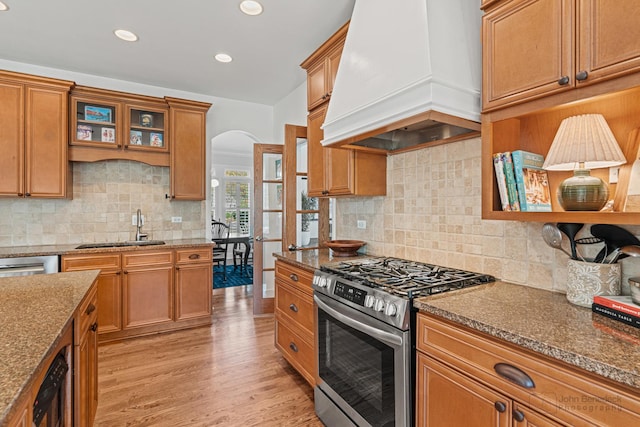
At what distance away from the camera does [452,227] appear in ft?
6.50

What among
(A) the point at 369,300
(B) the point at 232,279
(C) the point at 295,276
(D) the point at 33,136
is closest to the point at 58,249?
(D) the point at 33,136

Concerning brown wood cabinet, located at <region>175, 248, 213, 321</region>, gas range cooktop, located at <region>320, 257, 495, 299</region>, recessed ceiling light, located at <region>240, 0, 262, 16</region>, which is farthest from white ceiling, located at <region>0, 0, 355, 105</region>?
brown wood cabinet, located at <region>175, 248, 213, 321</region>

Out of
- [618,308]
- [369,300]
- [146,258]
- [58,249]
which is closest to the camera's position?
[618,308]

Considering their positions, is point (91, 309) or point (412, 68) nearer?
point (412, 68)

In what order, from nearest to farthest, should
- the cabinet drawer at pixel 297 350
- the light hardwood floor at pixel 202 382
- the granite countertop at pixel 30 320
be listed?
the granite countertop at pixel 30 320
the light hardwood floor at pixel 202 382
the cabinet drawer at pixel 297 350

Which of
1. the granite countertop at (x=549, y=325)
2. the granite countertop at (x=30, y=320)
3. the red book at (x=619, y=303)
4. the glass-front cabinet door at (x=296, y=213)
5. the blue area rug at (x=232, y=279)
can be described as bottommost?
the blue area rug at (x=232, y=279)

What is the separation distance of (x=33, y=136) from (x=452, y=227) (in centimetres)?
395

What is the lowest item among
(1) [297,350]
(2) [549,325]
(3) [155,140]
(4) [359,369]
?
(1) [297,350]

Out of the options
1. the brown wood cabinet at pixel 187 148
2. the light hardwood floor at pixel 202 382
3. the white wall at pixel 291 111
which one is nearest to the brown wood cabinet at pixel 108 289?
the light hardwood floor at pixel 202 382

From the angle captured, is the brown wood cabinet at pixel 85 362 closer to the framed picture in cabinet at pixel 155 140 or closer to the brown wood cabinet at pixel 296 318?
the brown wood cabinet at pixel 296 318

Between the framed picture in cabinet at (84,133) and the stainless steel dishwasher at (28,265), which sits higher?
the framed picture in cabinet at (84,133)

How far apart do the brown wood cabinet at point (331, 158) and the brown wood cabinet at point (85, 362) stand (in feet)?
5.75

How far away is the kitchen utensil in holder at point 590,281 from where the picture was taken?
1.22 m

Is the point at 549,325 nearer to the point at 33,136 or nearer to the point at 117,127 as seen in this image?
the point at 117,127
